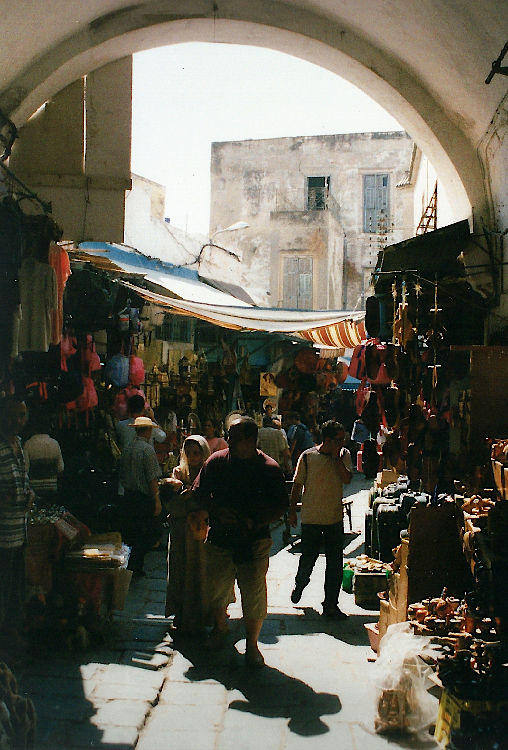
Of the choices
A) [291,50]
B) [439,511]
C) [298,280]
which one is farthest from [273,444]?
[298,280]

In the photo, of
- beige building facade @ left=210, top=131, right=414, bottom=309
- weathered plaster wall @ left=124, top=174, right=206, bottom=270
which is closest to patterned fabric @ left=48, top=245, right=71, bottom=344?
weathered plaster wall @ left=124, top=174, right=206, bottom=270

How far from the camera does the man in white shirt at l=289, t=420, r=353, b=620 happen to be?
6527mm

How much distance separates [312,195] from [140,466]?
2256 centimetres

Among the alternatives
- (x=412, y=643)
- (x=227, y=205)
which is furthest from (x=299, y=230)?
(x=412, y=643)

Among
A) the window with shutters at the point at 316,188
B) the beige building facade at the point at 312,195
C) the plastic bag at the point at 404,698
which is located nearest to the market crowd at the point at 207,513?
the plastic bag at the point at 404,698

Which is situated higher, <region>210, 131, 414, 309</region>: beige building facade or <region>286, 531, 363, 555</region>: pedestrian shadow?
<region>210, 131, 414, 309</region>: beige building facade

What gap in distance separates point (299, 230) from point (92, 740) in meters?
23.6

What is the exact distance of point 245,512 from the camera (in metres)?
5.18

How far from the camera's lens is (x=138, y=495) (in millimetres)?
7426

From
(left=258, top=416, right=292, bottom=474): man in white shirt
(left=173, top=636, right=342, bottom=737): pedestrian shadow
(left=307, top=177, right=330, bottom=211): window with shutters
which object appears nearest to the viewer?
(left=173, top=636, right=342, bottom=737): pedestrian shadow

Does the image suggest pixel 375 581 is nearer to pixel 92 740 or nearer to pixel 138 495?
pixel 138 495

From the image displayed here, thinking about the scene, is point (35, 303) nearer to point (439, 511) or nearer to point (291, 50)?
point (439, 511)

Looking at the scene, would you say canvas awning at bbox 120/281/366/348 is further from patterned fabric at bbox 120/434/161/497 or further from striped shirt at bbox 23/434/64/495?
striped shirt at bbox 23/434/64/495

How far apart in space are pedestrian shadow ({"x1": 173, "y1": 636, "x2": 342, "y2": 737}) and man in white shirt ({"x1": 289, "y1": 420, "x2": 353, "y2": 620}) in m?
1.26
